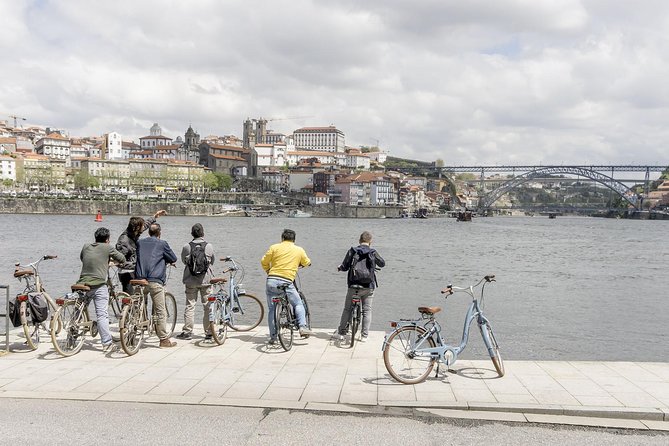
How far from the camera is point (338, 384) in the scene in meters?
7.48

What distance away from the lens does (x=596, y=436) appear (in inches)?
234

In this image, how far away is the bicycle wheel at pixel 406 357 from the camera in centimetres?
762

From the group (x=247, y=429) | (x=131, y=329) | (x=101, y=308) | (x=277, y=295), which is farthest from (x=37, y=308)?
(x=247, y=429)

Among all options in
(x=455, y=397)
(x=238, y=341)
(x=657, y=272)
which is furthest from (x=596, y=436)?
(x=657, y=272)

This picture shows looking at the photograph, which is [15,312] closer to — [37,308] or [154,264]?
[37,308]

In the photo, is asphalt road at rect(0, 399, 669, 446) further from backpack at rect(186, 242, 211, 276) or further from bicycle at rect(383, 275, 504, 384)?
backpack at rect(186, 242, 211, 276)

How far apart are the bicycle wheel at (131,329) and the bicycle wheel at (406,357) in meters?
3.87

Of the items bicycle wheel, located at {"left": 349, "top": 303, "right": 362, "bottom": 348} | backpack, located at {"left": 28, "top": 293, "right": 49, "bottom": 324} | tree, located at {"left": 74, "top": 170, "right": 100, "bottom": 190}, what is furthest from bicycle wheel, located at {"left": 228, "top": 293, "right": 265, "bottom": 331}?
tree, located at {"left": 74, "top": 170, "right": 100, "bottom": 190}

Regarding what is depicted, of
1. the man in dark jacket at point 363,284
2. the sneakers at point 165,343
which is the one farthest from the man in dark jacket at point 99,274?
the man in dark jacket at point 363,284

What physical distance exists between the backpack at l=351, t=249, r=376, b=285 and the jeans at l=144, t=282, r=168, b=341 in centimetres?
311

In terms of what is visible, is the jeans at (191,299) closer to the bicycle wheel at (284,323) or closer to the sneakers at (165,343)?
the sneakers at (165,343)

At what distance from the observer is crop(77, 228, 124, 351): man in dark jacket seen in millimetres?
8711

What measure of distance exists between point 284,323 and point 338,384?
2054 mm

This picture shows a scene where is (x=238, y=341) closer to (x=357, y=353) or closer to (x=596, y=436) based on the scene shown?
(x=357, y=353)
